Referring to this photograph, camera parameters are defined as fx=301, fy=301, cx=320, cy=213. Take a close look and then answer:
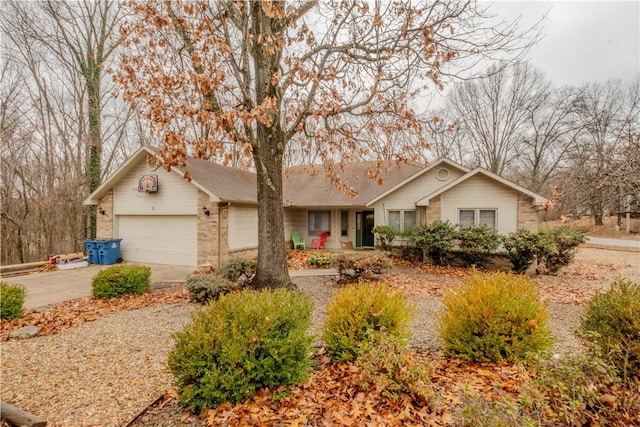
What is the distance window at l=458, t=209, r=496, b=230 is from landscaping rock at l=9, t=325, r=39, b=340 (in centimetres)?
1347

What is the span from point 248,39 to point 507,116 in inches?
1124

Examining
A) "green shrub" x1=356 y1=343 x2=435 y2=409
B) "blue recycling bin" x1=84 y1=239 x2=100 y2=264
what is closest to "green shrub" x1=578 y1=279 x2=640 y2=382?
"green shrub" x1=356 y1=343 x2=435 y2=409

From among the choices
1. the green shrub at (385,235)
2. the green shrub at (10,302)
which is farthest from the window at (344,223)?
the green shrub at (10,302)

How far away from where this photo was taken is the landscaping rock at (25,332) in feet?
18.1

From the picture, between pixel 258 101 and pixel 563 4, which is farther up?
pixel 563 4

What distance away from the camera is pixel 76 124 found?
59.0ft

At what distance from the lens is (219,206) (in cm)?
1240

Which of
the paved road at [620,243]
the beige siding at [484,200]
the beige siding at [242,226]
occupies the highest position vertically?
the beige siding at [484,200]

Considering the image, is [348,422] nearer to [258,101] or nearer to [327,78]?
[327,78]

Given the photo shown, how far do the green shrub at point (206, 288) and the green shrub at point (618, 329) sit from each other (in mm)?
6417

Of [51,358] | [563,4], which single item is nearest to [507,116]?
[563,4]

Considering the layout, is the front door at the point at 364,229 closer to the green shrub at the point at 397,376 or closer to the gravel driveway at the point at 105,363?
the gravel driveway at the point at 105,363

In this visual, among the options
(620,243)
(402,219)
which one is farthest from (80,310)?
(620,243)

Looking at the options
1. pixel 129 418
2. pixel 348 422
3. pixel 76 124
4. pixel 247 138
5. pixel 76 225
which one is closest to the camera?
pixel 348 422
